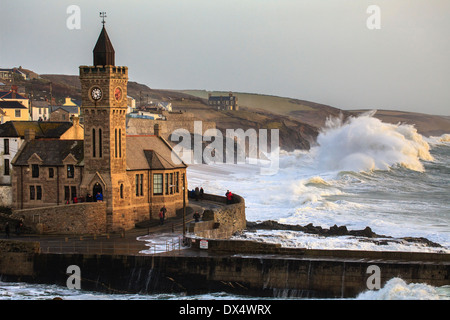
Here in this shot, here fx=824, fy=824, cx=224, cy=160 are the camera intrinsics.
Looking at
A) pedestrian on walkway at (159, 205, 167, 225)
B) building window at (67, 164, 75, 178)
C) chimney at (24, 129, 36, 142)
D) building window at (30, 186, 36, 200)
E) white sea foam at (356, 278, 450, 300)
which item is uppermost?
chimney at (24, 129, 36, 142)

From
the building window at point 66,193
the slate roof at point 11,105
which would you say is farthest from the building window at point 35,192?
the slate roof at point 11,105

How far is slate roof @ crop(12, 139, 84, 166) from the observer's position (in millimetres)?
42406

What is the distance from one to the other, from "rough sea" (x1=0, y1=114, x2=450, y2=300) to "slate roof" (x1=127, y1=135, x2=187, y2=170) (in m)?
5.66

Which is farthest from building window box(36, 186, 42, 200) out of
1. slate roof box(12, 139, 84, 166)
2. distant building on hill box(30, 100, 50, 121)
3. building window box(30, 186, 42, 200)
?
distant building on hill box(30, 100, 50, 121)

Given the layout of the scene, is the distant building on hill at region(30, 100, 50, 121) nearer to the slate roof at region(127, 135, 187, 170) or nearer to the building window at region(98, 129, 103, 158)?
the slate roof at region(127, 135, 187, 170)

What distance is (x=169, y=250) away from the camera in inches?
1362

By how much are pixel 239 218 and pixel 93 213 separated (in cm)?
952

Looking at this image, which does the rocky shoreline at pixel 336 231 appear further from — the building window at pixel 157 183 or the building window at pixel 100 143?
the building window at pixel 100 143

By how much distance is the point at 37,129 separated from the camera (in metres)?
46.9

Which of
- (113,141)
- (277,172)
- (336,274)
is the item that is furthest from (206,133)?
(336,274)

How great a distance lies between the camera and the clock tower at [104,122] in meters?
39.3

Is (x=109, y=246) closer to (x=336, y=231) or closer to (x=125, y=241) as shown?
(x=125, y=241)

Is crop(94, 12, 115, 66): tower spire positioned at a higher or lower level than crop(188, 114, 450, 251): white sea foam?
higher
